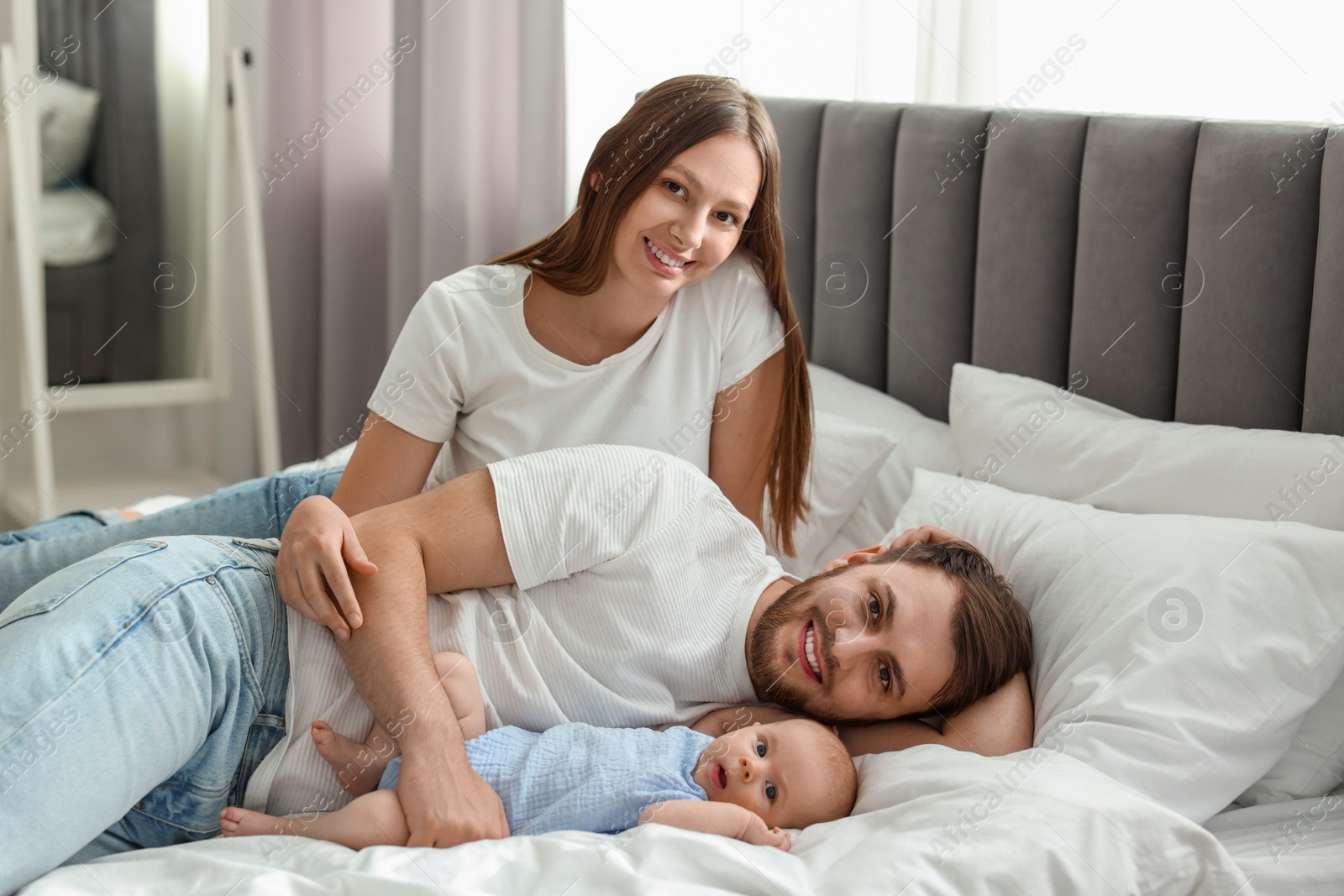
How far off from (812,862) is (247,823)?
511 millimetres

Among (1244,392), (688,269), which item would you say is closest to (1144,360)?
(1244,392)

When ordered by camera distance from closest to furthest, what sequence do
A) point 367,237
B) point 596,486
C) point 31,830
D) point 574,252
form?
point 31,830 < point 596,486 < point 574,252 < point 367,237

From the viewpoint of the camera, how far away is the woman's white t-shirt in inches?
58.1

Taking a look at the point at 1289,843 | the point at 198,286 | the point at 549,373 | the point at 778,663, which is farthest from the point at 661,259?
the point at 198,286

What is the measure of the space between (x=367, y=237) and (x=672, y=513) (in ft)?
7.05

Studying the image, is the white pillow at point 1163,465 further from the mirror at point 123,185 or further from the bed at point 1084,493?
the mirror at point 123,185

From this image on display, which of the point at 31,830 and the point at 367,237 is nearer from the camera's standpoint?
the point at 31,830

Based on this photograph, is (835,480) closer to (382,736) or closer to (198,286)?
(382,736)

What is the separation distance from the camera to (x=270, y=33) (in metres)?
2.92

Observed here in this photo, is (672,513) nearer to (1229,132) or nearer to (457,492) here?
(457,492)

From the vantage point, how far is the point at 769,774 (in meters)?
1.08

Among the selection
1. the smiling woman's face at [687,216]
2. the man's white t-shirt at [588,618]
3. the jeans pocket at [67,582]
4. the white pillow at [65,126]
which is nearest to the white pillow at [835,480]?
the smiling woman's face at [687,216]

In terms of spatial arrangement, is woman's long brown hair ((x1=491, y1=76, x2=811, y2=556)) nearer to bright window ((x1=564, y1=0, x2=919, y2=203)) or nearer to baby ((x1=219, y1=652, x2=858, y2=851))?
baby ((x1=219, y1=652, x2=858, y2=851))

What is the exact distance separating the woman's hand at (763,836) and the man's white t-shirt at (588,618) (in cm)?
21
